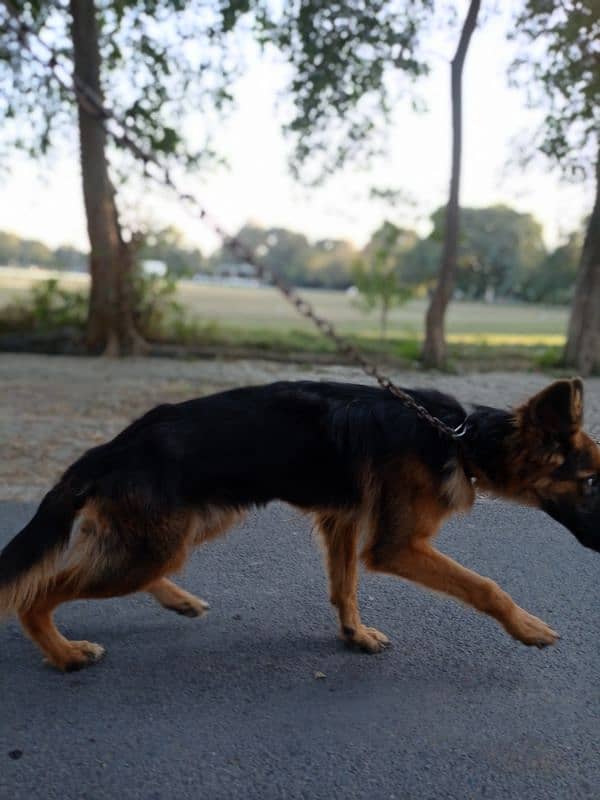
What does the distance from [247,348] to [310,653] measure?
A: 488 inches

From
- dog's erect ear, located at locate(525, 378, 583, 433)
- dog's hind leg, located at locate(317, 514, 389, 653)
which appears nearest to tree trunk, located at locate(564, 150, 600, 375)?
dog's erect ear, located at locate(525, 378, 583, 433)

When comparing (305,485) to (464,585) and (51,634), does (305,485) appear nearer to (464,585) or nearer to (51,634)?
(464,585)

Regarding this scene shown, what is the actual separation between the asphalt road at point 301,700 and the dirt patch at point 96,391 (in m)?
1.34

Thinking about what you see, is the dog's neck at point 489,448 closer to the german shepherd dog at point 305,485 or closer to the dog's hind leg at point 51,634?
the german shepherd dog at point 305,485

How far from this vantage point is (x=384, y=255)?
54.0 feet

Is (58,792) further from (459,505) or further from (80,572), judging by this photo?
(459,505)

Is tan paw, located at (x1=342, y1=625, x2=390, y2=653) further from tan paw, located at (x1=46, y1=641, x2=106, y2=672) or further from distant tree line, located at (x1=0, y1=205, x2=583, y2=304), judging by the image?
distant tree line, located at (x1=0, y1=205, x2=583, y2=304)

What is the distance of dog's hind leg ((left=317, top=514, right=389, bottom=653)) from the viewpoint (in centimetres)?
366

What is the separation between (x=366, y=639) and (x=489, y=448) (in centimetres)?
113

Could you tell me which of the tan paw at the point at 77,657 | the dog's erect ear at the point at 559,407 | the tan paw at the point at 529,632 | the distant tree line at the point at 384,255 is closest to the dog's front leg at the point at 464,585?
the tan paw at the point at 529,632

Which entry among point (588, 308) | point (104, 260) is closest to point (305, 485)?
point (104, 260)

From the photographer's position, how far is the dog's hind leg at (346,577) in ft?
12.0

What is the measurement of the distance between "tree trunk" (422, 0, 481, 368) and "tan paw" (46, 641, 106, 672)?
37.5ft

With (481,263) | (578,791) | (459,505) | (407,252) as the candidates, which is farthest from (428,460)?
(481,263)
